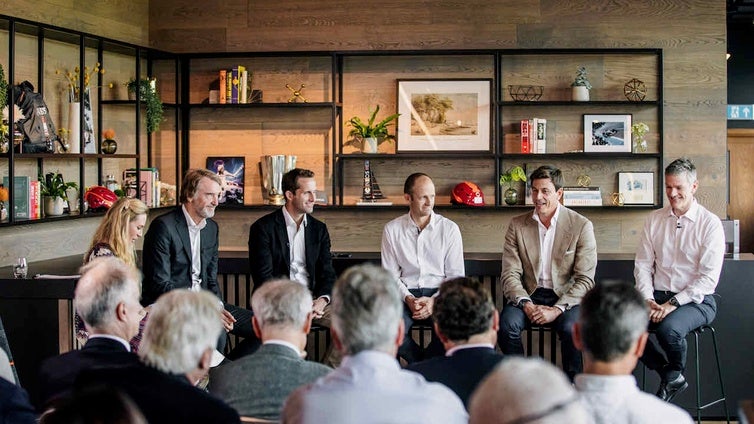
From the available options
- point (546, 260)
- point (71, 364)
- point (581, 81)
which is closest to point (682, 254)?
point (546, 260)

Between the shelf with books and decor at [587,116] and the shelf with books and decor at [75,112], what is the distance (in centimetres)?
281

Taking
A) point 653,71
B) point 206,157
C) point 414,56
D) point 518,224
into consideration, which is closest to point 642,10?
point 653,71

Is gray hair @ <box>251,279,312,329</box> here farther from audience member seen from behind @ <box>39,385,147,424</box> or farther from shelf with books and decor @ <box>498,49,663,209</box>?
shelf with books and decor @ <box>498,49,663,209</box>

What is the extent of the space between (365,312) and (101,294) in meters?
1.12

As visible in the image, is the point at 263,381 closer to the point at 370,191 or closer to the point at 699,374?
the point at 699,374

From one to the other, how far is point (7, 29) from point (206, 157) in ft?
7.67

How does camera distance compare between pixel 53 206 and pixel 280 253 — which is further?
pixel 53 206

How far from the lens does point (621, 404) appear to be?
96.6 inches

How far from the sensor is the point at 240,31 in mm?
7805

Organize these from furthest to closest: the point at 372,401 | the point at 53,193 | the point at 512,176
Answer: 1. the point at 512,176
2. the point at 53,193
3. the point at 372,401

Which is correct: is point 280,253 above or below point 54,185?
below

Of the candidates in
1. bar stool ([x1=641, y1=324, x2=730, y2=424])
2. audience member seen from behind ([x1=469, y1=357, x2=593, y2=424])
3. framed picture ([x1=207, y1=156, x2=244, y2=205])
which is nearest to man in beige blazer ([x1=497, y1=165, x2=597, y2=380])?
bar stool ([x1=641, y1=324, x2=730, y2=424])

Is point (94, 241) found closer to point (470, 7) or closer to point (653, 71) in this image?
point (470, 7)

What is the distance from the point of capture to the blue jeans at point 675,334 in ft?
16.7
